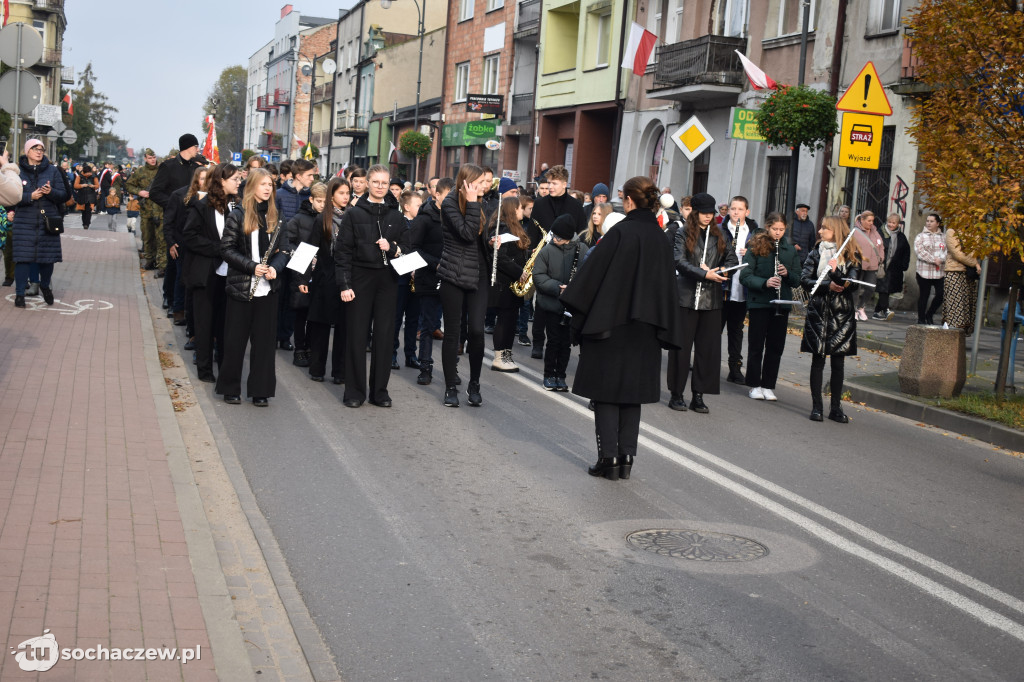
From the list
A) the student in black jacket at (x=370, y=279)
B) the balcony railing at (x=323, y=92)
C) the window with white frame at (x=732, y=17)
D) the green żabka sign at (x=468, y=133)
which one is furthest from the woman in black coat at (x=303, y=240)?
the balcony railing at (x=323, y=92)

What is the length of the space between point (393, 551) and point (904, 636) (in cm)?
245

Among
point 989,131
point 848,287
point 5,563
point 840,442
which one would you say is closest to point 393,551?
point 5,563

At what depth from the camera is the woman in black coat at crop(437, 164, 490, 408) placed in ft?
34.8

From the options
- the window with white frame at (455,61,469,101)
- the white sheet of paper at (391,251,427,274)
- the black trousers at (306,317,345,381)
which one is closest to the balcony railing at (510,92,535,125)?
the window with white frame at (455,61,469,101)

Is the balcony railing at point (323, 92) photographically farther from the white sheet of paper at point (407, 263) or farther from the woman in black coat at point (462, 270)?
the white sheet of paper at point (407, 263)

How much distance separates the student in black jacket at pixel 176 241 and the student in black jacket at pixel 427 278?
6.88 ft

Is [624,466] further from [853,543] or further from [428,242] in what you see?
[428,242]

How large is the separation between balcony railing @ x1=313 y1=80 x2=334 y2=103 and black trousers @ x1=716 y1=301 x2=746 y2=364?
7413cm

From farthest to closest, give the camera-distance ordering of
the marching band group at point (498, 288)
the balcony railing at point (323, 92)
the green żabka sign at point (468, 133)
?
the balcony railing at point (323, 92)
the green żabka sign at point (468, 133)
the marching band group at point (498, 288)

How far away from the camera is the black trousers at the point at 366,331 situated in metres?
10.4

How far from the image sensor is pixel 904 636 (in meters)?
5.36

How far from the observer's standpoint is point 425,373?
471 inches

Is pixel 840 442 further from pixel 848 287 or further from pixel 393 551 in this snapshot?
pixel 393 551

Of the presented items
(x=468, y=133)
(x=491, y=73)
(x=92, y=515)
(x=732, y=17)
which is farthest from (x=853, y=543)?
(x=491, y=73)
